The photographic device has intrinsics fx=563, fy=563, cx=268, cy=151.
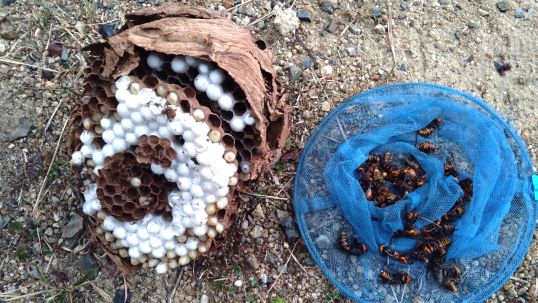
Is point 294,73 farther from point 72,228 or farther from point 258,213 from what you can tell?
point 72,228

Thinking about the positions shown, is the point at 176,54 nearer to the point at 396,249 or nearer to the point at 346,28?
the point at 346,28

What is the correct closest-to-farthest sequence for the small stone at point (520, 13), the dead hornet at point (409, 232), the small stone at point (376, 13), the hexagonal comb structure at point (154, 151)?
the hexagonal comb structure at point (154, 151), the dead hornet at point (409, 232), the small stone at point (376, 13), the small stone at point (520, 13)

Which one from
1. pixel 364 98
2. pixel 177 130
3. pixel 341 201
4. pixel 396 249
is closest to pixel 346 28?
pixel 364 98

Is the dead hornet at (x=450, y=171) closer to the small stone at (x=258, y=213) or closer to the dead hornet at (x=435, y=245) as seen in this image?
the dead hornet at (x=435, y=245)

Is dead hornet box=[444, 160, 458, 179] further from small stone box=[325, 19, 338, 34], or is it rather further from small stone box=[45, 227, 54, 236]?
small stone box=[45, 227, 54, 236]

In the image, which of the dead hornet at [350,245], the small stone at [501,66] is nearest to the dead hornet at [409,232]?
the dead hornet at [350,245]

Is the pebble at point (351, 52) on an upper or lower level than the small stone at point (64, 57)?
upper

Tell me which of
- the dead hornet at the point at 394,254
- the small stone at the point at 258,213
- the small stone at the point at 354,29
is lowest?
the dead hornet at the point at 394,254

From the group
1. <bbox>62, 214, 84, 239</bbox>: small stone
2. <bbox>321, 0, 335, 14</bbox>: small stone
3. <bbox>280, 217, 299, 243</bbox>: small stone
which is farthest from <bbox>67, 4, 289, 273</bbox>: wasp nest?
<bbox>321, 0, 335, 14</bbox>: small stone
